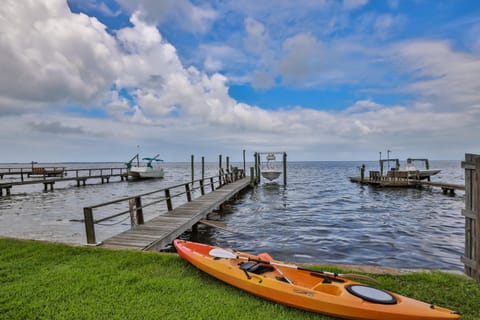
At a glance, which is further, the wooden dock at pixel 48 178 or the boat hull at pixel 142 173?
the boat hull at pixel 142 173

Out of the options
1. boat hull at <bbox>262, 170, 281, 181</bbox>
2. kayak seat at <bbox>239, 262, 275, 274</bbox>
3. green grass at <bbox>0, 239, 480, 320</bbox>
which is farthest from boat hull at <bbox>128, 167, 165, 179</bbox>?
kayak seat at <bbox>239, 262, 275, 274</bbox>

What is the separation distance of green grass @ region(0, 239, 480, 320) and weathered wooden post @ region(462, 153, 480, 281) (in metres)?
0.26

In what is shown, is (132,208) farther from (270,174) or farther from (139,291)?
(270,174)

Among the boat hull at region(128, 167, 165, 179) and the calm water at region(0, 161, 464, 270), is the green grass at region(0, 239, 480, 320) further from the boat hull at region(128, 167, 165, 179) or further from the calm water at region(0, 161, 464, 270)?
the boat hull at region(128, 167, 165, 179)

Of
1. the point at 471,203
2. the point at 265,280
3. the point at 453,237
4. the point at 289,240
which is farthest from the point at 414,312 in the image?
the point at 453,237

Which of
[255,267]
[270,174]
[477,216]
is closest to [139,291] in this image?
[255,267]

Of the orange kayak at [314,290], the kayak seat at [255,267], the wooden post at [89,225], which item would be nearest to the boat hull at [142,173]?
the wooden post at [89,225]

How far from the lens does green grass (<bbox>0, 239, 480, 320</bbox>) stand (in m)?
3.40

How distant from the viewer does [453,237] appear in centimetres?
1007

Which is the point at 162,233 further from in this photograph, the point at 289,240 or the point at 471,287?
the point at 471,287

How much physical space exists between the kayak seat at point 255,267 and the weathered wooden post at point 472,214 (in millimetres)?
3016

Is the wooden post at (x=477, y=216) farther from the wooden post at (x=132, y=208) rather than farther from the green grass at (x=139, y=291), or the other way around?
the wooden post at (x=132, y=208)

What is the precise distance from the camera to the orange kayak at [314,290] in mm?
3096

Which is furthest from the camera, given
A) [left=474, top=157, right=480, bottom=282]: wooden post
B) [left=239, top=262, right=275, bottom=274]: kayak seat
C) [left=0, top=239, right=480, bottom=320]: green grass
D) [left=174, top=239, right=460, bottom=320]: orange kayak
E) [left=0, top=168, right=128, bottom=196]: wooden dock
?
[left=0, top=168, right=128, bottom=196]: wooden dock
